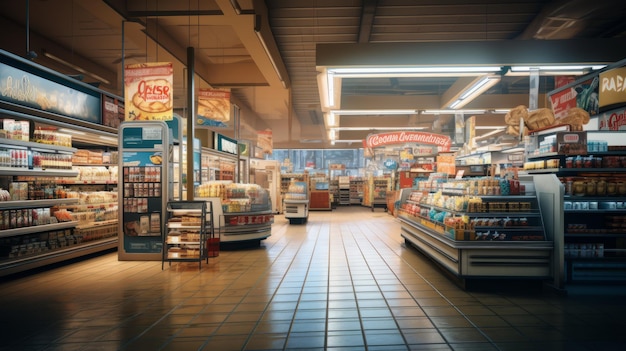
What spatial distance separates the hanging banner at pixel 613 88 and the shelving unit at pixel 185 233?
6.77 m

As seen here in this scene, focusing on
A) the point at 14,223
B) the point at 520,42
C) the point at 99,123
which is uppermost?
the point at 520,42

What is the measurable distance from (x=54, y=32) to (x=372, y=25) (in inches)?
293

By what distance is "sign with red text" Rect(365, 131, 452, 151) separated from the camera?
12.9 metres

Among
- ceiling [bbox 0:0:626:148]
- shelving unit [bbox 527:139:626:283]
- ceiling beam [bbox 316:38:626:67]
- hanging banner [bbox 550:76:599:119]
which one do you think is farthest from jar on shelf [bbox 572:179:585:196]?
hanging banner [bbox 550:76:599:119]

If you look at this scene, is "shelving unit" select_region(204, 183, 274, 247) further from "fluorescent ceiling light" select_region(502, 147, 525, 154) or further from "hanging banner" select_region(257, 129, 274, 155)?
"hanging banner" select_region(257, 129, 274, 155)

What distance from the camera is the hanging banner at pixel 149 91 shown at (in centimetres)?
670

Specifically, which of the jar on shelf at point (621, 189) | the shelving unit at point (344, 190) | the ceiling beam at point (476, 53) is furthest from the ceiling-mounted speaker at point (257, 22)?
the shelving unit at point (344, 190)

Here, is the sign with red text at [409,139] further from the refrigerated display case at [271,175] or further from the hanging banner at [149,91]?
the hanging banner at [149,91]

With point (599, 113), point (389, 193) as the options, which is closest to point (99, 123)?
point (599, 113)

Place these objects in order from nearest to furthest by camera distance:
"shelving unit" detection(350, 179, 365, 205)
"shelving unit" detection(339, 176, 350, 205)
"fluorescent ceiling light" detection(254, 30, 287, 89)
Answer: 1. "fluorescent ceiling light" detection(254, 30, 287, 89)
2. "shelving unit" detection(339, 176, 350, 205)
3. "shelving unit" detection(350, 179, 365, 205)

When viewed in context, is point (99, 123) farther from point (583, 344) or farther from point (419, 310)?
point (583, 344)

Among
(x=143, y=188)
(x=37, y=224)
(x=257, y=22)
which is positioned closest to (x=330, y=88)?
(x=257, y=22)

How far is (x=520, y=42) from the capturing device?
568cm

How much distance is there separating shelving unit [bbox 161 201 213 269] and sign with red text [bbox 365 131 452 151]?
24.5 feet
